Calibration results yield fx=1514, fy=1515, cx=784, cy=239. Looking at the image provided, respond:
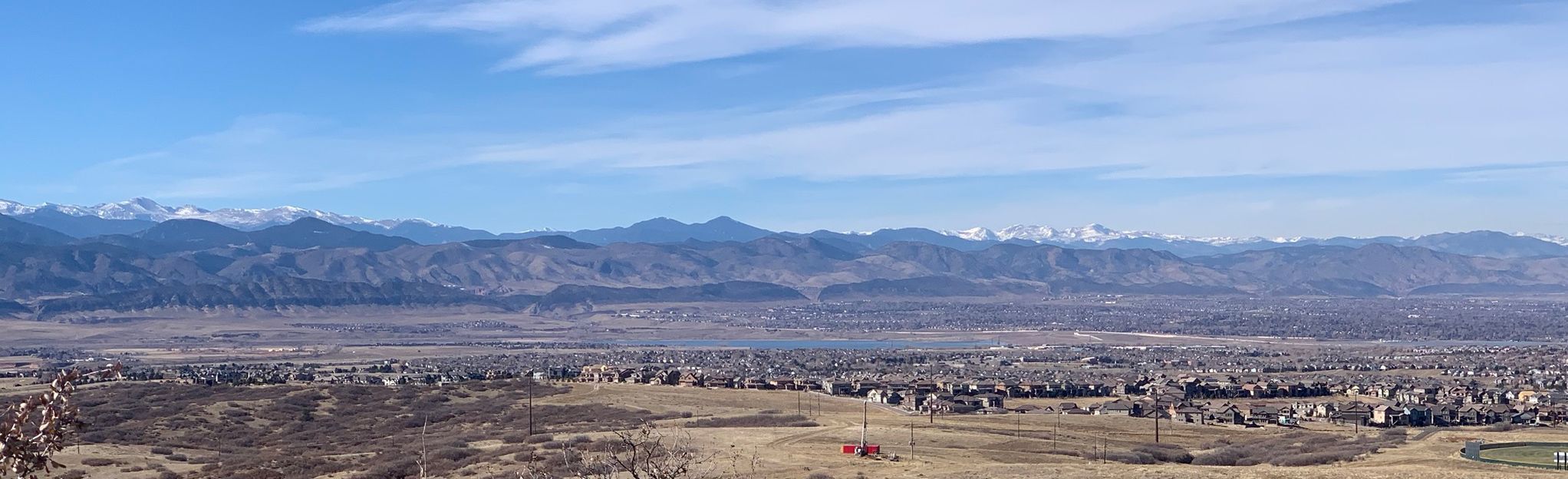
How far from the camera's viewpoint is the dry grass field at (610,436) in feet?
136

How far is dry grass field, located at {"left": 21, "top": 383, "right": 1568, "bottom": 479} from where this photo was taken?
41438mm

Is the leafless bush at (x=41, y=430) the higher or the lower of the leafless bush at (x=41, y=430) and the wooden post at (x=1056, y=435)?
the higher

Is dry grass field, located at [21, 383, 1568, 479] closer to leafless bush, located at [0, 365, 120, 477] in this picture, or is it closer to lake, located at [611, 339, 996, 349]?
leafless bush, located at [0, 365, 120, 477]

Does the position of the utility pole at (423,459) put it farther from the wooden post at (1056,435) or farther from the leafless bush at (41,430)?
the wooden post at (1056,435)

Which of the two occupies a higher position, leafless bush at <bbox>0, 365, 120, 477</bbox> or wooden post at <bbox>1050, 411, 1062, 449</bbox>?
leafless bush at <bbox>0, 365, 120, 477</bbox>

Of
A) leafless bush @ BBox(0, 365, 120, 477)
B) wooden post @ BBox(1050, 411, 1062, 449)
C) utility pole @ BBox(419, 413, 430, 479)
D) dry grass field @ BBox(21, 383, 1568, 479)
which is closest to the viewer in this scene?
leafless bush @ BBox(0, 365, 120, 477)

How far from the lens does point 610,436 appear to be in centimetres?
5144

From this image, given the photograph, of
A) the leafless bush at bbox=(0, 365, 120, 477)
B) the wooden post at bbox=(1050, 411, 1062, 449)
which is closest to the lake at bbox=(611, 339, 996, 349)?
the wooden post at bbox=(1050, 411, 1062, 449)

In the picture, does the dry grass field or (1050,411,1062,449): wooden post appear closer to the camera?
the dry grass field

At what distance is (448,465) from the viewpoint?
4459 cm

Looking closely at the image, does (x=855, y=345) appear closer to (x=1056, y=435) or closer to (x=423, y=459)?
(x=1056, y=435)

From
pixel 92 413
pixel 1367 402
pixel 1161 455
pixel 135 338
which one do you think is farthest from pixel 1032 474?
pixel 135 338

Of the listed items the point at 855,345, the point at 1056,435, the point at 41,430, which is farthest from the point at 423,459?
the point at 855,345

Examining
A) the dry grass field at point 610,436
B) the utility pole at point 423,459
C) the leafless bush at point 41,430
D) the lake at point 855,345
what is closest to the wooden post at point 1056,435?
the dry grass field at point 610,436
